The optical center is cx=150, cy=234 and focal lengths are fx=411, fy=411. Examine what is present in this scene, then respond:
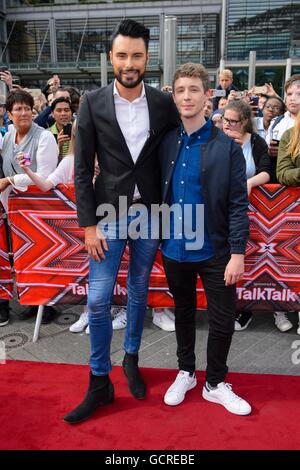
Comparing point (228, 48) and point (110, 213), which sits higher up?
point (228, 48)

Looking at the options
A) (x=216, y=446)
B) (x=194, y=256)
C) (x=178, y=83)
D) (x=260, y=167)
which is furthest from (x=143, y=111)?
(x=216, y=446)

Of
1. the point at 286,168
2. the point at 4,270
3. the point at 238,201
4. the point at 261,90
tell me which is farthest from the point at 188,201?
the point at 261,90

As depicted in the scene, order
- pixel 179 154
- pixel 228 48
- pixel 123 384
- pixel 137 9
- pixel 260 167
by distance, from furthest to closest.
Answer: pixel 137 9
pixel 228 48
pixel 260 167
pixel 123 384
pixel 179 154

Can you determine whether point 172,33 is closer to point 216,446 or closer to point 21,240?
point 21,240

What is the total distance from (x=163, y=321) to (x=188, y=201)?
59.3 inches

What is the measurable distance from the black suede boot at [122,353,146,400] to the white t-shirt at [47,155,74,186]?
1412 mm

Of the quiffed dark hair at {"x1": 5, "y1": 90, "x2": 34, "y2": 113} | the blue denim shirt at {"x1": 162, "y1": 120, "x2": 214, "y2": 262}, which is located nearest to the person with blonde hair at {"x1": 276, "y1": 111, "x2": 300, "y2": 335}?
the blue denim shirt at {"x1": 162, "y1": 120, "x2": 214, "y2": 262}

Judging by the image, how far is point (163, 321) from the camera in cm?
347

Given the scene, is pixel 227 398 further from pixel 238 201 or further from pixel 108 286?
pixel 238 201

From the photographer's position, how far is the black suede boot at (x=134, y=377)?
8.36 feet

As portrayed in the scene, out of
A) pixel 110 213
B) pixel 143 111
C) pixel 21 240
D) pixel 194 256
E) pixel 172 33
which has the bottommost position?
pixel 21 240

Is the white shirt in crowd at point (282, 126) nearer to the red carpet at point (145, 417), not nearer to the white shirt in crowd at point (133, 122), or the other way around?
the white shirt in crowd at point (133, 122)
